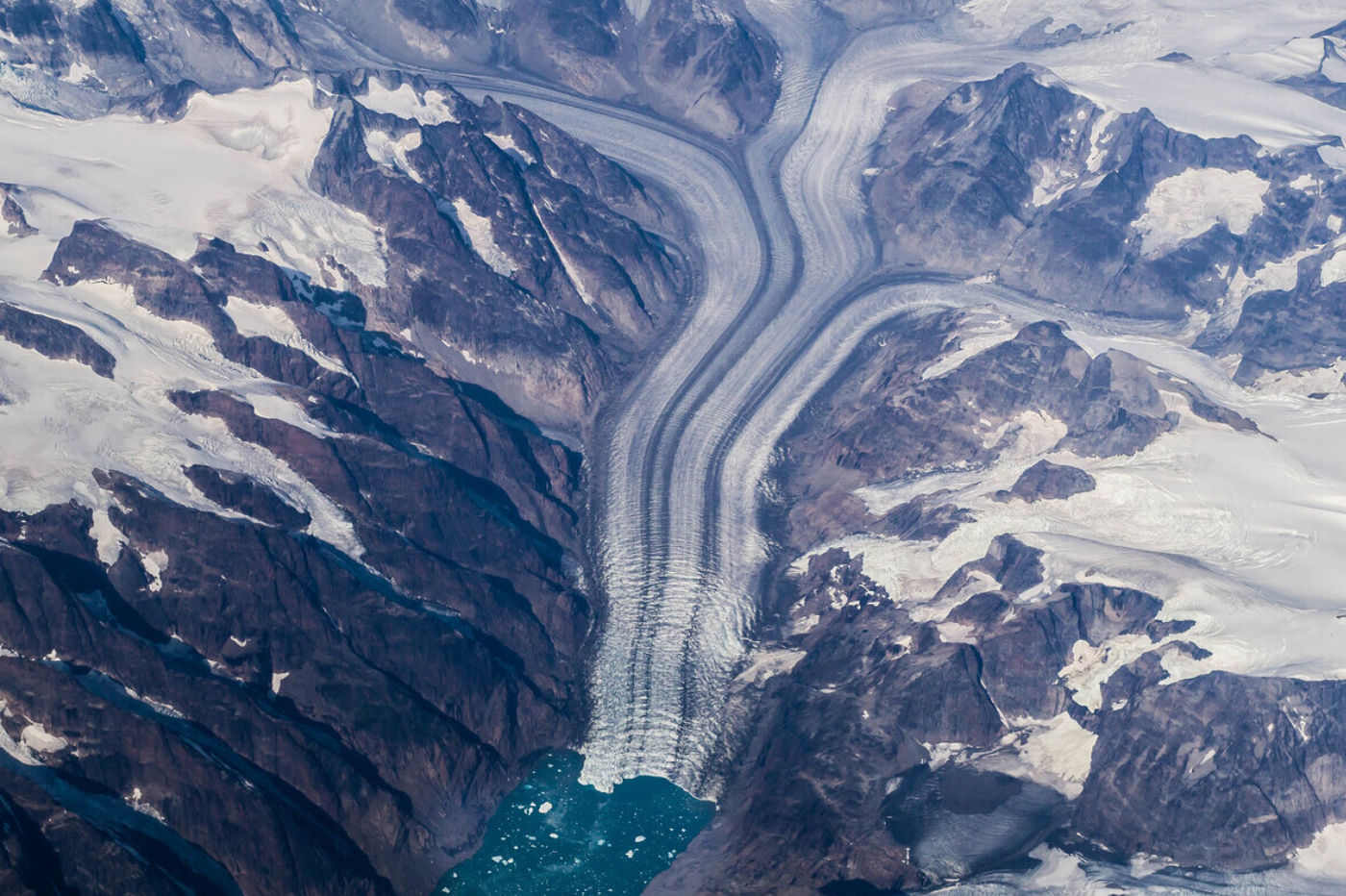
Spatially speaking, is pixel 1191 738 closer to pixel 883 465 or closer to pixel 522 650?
pixel 883 465

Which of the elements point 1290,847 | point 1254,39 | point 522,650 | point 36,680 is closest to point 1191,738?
point 1290,847

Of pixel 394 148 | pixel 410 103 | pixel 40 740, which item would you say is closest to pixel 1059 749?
pixel 40 740

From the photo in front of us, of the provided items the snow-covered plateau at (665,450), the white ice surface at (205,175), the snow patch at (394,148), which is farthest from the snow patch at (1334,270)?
the white ice surface at (205,175)

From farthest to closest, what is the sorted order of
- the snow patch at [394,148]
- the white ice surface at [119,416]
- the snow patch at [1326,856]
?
1. the snow patch at [394,148]
2. the white ice surface at [119,416]
3. the snow patch at [1326,856]

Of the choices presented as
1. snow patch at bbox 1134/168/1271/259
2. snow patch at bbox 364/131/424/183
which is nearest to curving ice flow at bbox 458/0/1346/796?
snow patch at bbox 1134/168/1271/259

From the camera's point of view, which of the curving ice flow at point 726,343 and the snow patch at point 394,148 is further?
the snow patch at point 394,148

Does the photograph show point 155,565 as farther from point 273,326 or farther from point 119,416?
point 273,326

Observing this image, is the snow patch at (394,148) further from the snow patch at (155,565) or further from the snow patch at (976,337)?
the snow patch at (155,565)

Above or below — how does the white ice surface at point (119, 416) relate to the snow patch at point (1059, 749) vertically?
above

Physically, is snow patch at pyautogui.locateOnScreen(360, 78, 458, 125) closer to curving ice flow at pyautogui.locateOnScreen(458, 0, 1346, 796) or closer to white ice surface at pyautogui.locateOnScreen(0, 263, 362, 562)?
curving ice flow at pyautogui.locateOnScreen(458, 0, 1346, 796)
